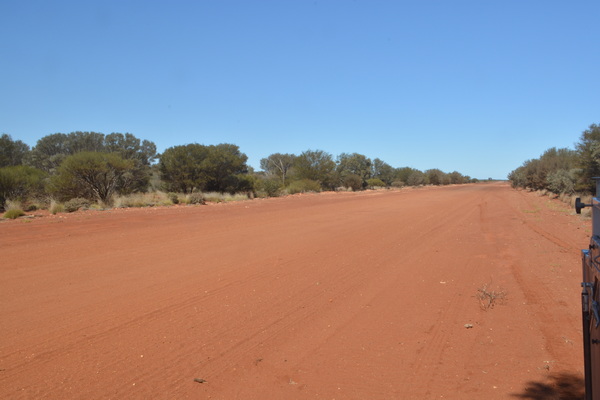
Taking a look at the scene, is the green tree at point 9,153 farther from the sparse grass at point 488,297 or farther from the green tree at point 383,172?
the green tree at point 383,172

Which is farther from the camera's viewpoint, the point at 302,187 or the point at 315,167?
the point at 315,167

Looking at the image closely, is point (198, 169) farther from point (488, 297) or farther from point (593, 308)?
point (593, 308)

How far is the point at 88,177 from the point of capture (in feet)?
95.9

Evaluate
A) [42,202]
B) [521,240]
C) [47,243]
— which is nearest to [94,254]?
[47,243]

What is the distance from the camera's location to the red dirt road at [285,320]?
13.5 ft

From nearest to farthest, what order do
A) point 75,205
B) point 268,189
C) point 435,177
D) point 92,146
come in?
1. point 75,205
2. point 268,189
3. point 92,146
4. point 435,177

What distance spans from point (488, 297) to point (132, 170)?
37708 mm

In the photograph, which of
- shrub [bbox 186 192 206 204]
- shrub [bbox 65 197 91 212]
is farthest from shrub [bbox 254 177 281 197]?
shrub [bbox 65 197 91 212]

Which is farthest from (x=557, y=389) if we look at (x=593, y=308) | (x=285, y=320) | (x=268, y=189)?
(x=268, y=189)

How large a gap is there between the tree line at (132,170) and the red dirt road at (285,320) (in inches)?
730

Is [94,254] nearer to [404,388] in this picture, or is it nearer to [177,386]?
[177,386]

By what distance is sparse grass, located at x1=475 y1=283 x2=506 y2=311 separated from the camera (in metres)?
6.36

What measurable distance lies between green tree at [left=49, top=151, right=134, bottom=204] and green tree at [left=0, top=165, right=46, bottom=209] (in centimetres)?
89

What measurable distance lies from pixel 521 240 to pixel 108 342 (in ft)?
37.6
